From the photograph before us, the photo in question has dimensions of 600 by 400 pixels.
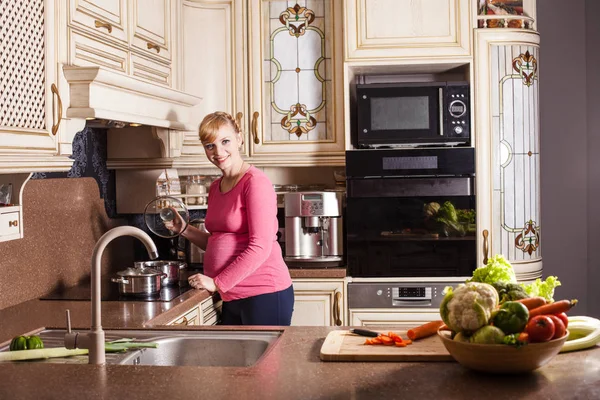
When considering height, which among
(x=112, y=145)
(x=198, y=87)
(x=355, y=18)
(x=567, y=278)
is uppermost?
(x=355, y=18)

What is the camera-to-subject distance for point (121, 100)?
288cm

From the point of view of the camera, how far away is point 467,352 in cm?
176

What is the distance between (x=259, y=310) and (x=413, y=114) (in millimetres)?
1326

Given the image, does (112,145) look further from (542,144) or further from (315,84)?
(542,144)

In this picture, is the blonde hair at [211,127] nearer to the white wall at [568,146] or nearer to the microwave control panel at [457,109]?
the microwave control panel at [457,109]

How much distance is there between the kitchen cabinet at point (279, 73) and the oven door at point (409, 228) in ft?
1.12

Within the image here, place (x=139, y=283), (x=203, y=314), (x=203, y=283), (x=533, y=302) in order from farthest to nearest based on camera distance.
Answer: (x=203, y=314) → (x=139, y=283) → (x=203, y=283) → (x=533, y=302)

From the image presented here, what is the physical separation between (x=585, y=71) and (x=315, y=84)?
1.81 m

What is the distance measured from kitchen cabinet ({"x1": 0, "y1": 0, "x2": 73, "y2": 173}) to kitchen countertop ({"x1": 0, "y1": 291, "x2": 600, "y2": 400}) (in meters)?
0.66

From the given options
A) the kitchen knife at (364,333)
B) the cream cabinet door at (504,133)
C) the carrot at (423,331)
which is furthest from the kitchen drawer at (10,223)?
the cream cabinet door at (504,133)

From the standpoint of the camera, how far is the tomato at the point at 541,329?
5.65 feet

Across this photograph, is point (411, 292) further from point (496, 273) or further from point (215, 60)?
point (496, 273)

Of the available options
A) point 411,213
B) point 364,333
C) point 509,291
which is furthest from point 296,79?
point 509,291

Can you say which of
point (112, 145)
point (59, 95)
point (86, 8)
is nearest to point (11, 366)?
point (59, 95)
